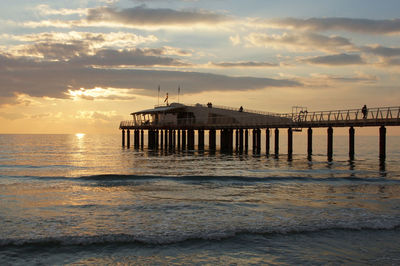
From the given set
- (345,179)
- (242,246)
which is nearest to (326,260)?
(242,246)

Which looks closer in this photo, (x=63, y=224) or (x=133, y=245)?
(x=133, y=245)

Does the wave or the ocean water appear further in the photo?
the wave

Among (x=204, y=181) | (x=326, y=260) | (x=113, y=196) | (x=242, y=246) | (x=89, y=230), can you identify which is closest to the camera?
(x=326, y=260)

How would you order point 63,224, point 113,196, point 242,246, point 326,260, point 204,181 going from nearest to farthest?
point 326,260 → point 242,246 → point 63,224 → point 113,196 → point 204,181

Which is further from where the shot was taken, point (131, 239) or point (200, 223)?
point (200, 223)

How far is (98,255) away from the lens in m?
9.47

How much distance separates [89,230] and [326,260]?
6.83 m

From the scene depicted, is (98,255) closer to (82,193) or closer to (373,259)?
(373,259)

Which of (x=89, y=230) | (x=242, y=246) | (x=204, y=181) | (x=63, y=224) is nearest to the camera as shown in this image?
(x=242, y=246)

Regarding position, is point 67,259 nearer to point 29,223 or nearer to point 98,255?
point 98,255

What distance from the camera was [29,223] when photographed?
12.3 m

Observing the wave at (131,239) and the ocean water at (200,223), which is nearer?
the ocean water at (200,223)

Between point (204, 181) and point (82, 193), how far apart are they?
757cm

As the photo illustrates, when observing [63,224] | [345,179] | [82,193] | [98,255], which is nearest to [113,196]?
[82,193]
